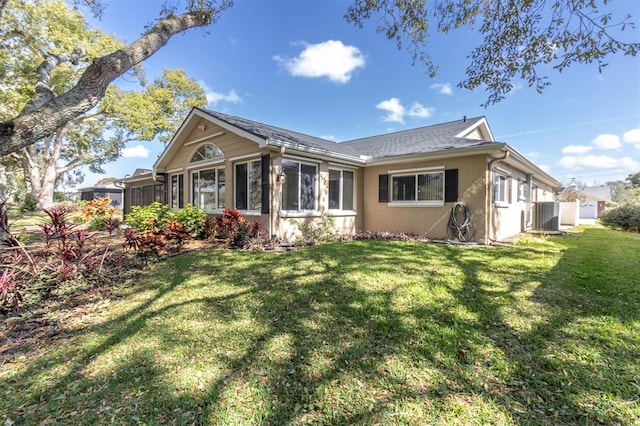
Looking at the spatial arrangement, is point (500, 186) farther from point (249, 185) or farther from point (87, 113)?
point (87, 113)

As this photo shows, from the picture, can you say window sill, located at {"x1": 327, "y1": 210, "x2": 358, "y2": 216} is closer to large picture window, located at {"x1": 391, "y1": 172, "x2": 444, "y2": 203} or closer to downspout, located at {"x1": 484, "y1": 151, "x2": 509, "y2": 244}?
large picture window, located at {"x1": 391, "y1": 172, "x2": 444, "y2": 203}

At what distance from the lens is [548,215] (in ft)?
37.9

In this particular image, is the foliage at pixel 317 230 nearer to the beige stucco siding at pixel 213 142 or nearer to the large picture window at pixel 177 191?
the beige stucco siding at pixel 213 142

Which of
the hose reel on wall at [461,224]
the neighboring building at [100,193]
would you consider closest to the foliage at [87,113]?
the neighboring building at [100,193]

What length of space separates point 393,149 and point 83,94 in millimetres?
9346

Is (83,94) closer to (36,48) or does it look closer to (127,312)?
(127,312)

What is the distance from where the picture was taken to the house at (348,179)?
828 centimetres

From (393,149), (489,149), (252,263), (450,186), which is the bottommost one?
(252,263)

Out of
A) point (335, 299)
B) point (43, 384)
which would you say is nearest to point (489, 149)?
point (335, 299)

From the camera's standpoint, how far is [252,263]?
19.3 ft

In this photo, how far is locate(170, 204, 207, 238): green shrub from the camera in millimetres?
8555

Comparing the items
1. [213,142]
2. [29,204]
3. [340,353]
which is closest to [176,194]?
[213,142]

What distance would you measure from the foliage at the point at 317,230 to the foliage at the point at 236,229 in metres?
1.22

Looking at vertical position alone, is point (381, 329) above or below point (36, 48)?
below
